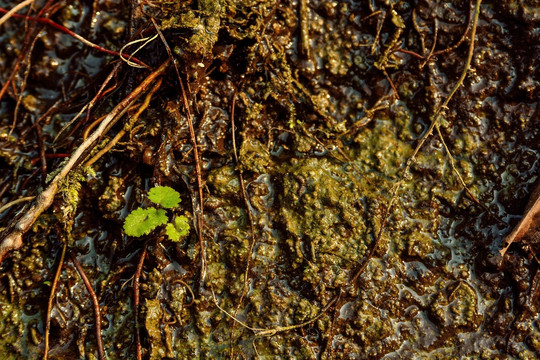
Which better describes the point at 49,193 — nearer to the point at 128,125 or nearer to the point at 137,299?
the point at 128,125

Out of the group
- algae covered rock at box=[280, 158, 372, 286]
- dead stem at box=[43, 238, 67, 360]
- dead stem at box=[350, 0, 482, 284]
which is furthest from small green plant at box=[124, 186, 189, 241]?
dead stem at box=[350, 0, 482, 284]

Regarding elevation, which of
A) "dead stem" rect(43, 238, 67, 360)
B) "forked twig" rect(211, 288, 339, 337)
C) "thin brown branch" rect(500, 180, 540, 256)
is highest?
"thin brown branch" rect(500, 180, 540, 256)

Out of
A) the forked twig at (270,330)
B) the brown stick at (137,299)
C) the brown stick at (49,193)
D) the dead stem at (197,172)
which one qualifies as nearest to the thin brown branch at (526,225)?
the forked twig at (270,330)

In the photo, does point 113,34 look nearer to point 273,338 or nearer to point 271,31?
point 271,31

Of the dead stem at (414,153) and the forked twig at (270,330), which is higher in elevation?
the dead stem at (414,153)

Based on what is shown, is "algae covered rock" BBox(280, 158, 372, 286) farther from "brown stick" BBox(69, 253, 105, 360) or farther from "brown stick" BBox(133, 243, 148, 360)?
"brown stick" BBox(69, 253, 105, 360)

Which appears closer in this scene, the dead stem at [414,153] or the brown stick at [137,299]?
the brown stick at [137,299]

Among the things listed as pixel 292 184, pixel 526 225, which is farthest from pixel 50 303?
pixel 526 225

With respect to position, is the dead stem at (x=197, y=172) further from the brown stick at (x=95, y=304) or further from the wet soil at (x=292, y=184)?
the brown stick at (x=95, y=304)
